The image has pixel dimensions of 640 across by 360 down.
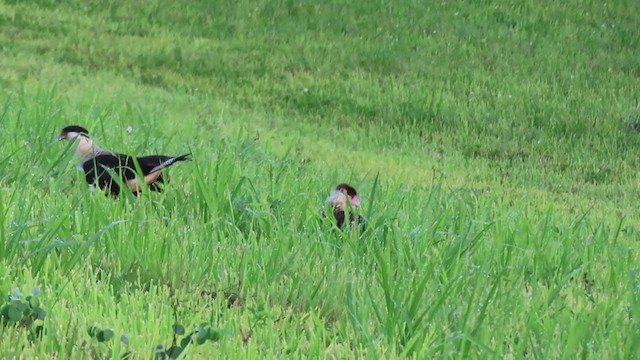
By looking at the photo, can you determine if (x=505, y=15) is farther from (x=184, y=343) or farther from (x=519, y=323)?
(x=184, y=343)

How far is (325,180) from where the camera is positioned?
634 centimetres

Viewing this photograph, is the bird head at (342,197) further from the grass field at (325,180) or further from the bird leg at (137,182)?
the bird leg at (137,182)

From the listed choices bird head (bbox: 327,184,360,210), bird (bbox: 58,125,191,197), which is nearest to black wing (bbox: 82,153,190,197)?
bird (bbox: 58,125,191,197)

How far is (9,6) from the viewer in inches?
666

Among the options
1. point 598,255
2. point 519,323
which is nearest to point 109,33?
point 598,255

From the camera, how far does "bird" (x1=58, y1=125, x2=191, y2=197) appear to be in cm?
464

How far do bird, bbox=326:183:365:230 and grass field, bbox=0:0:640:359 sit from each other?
0.35 feet

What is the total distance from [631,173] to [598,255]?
7.11 meters

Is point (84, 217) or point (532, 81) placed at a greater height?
point (84, 217)

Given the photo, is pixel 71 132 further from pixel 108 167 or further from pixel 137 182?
pixel 137 182

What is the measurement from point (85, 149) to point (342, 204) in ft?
5.34

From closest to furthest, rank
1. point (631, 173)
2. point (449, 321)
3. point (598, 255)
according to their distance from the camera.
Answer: point (449, 321), point (598, 255), point (631, 173)

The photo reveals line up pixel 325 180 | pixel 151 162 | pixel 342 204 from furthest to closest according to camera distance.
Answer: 1. pixel 325 180
2. pixel 342 204
3. pixel 151 162

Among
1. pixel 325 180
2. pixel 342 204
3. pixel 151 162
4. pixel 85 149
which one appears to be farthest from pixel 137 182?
pixel 325 180
